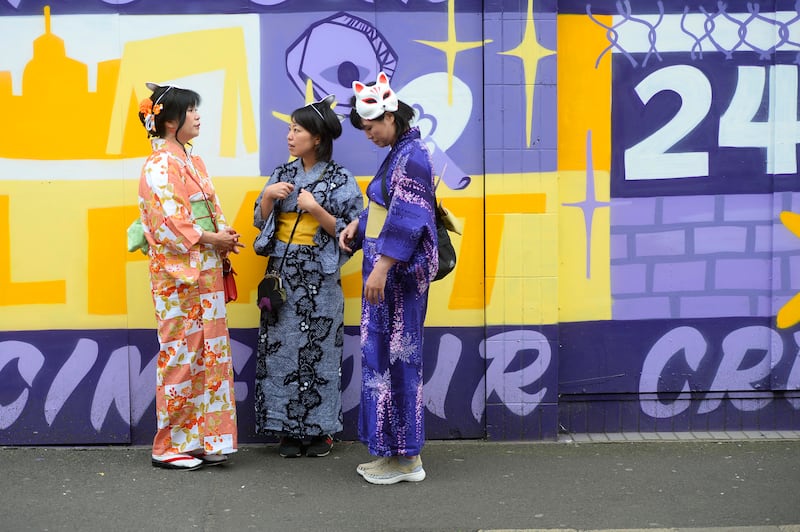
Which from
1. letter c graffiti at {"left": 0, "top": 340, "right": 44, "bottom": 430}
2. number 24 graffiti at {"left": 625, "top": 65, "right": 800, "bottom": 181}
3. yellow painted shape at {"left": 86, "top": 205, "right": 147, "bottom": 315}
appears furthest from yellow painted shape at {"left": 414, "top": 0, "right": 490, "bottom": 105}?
letter c graffiti at {"left": 0, "top": 340, "right": 44, "bottom": 430}

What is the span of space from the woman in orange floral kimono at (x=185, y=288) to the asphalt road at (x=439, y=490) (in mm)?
197

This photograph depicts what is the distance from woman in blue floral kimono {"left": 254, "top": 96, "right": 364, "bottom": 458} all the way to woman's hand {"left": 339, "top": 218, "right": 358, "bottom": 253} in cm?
22

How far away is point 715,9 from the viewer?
19.0 feet

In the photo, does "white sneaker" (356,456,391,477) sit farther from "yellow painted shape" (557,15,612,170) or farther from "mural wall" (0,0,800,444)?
"yellow painted shape" (557,15,612,170)

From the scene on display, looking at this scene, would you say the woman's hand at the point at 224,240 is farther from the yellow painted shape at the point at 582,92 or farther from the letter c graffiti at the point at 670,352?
the letter c graffiti at the point at 670,352

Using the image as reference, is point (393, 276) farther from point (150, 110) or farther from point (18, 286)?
point (18, 286)

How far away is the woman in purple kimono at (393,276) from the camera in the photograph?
4875 mm

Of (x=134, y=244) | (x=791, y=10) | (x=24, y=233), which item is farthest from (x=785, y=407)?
(x=24, y=233)

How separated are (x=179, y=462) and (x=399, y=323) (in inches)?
51.8

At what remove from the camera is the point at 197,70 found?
5.63 metres

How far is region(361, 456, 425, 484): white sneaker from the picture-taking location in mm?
5121

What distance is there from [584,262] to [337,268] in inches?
53.7

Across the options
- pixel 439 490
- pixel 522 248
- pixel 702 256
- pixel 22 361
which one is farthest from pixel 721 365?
pixel 22 361

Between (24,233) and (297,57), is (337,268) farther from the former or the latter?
(24,233)
